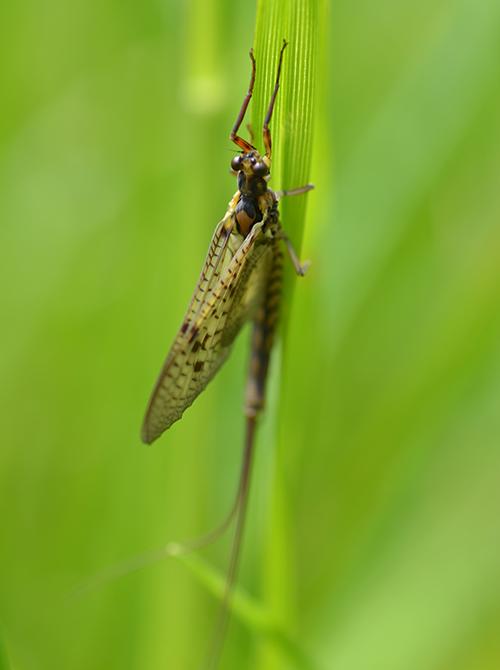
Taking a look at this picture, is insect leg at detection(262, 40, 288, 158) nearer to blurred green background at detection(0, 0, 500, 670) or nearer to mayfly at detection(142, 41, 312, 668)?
mayfly at detection(142, 41, 312, 668)

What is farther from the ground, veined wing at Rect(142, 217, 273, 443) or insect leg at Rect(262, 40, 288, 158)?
insect leg at Rect(262, 40, 288, 158)

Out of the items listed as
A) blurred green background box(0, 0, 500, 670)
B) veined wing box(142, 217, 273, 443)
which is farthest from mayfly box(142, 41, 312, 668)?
blurred green background box(0, 0, 500, 670)

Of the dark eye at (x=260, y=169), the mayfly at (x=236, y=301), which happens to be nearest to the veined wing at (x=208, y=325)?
the mayfly at (x=236, y=301)

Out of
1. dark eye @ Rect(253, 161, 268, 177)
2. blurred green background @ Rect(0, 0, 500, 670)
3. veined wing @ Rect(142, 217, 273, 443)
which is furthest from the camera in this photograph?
blurred green background @ Rect(0, 0, 500, 670)

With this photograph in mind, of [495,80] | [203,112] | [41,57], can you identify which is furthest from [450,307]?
[41,57]

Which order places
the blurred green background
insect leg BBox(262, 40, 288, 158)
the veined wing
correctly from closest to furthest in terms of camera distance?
insect leg BBox(262, 40, 288, 158), the veined wing, the blurred green background

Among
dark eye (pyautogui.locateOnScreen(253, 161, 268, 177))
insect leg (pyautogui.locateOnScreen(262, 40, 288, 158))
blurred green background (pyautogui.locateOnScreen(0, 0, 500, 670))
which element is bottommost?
blurred green background (pyautogui.locateOnScreen(0, 0, 500, 670))

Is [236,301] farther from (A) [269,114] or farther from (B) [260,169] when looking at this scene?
(A) [269,114]

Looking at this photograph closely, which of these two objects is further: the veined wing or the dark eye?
the dark eye

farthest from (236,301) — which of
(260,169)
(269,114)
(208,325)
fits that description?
(269,114)
